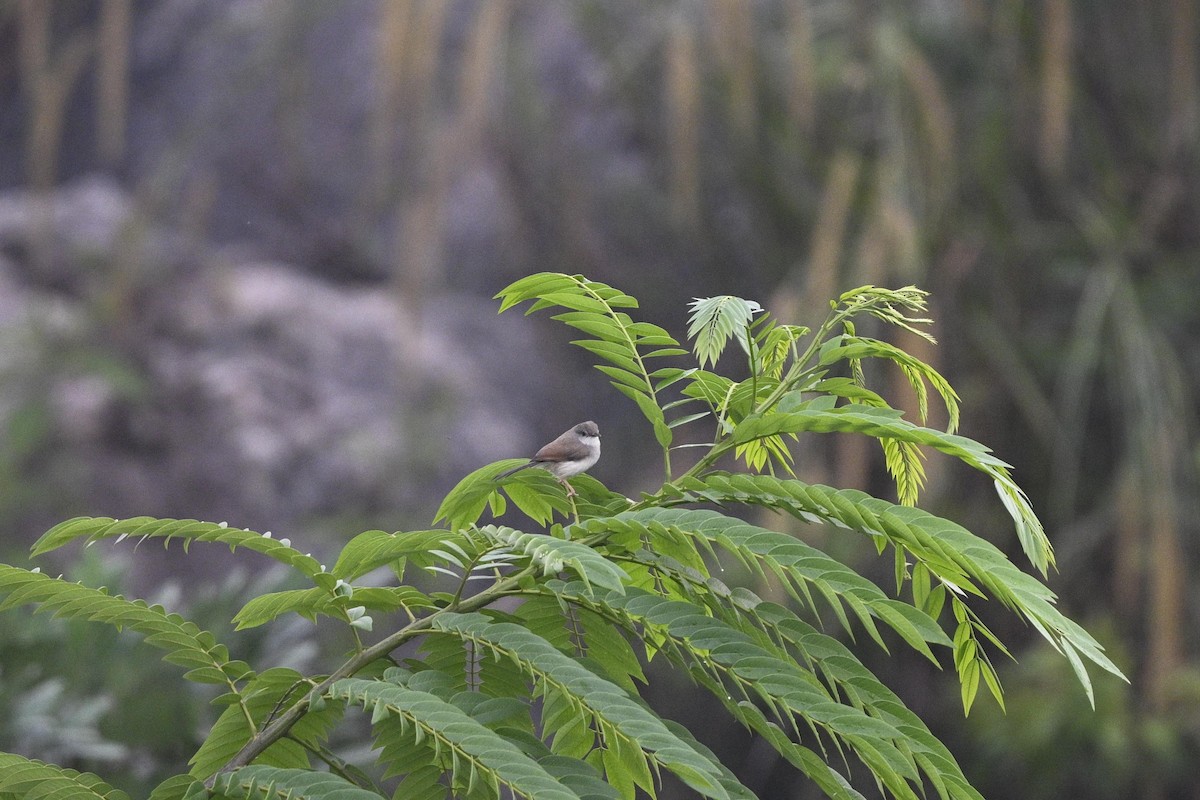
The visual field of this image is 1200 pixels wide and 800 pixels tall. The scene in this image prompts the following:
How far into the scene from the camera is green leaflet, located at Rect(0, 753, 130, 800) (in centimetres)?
114

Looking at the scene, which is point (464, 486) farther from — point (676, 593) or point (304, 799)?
point (304, 799)

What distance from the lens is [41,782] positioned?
1181mm

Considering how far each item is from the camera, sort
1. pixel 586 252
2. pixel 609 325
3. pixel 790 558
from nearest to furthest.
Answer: pixel 790 558 → pixel 609 325 → pixel 586 252

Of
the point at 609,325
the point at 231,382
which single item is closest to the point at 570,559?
the point at 609,325

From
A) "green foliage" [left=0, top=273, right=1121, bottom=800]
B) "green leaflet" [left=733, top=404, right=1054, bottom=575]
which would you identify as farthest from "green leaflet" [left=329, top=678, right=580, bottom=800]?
"green leaflet" [left=733, top=404, right=1054, bottom=575]

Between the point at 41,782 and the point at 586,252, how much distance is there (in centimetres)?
553

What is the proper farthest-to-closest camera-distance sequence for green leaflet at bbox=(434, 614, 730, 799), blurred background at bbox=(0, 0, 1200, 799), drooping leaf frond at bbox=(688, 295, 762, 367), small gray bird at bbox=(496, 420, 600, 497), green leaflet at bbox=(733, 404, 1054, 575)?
blurred background at bbox=(0, 0, 1200, 799)
small gray bird at bbox=(496, 420, 600, 497)
drooping leaf frond at bbox=(688, 295, 762, 367)
green leaflet at bbox=(733, 404, 1054, 575)
green leaflet at bbox=(434, 614, 730, 799)

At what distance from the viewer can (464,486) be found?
136cm

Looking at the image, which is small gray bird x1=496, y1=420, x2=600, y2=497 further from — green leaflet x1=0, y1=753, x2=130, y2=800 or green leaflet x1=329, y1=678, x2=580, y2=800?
green leaflet x1=0, y1=753, x2=130, y2=800

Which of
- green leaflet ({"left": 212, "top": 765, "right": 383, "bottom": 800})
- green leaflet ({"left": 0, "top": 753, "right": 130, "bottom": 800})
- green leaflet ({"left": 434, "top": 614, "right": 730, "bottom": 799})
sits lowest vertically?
green leaflet ({"left": 0, "top": 753, "right": 130, "bottom": 800})

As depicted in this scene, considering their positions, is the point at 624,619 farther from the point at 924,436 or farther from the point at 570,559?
the point at 924,436

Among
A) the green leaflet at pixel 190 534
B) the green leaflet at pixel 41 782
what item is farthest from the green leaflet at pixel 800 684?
the green leaflet at pixel 41 782

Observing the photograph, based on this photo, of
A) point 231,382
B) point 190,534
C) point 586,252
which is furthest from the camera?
point 586,252

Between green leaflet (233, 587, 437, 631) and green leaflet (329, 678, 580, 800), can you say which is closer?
green leaflet (329, 678, 580, 800)
